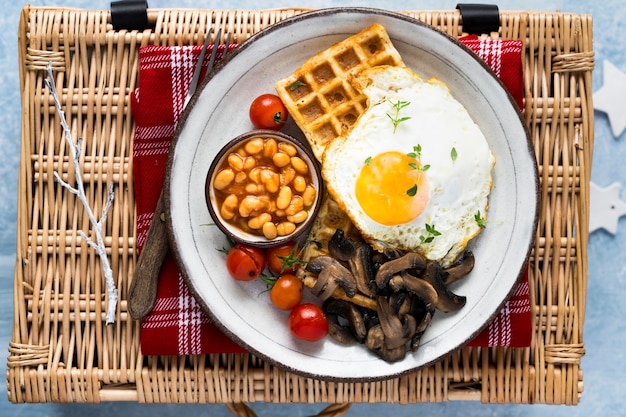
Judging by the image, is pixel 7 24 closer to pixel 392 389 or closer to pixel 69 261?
pixel 69 261

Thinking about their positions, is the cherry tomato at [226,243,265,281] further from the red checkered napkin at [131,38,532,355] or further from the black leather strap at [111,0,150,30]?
the black leather strap at [111,0,150,30]

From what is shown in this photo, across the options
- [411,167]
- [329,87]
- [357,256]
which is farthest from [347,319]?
[329,87]

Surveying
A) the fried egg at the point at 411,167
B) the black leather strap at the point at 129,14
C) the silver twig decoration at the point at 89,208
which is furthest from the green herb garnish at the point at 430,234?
the black leather strap at the point at 129,14

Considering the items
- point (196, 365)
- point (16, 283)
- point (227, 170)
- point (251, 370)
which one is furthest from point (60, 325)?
point (227, 170)

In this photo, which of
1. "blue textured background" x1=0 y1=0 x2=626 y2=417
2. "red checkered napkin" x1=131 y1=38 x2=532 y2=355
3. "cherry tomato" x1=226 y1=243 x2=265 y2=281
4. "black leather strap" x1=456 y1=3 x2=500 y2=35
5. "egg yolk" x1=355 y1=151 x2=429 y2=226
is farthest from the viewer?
"blue textured background" x1=0 y1=0 x2=626 y2=417

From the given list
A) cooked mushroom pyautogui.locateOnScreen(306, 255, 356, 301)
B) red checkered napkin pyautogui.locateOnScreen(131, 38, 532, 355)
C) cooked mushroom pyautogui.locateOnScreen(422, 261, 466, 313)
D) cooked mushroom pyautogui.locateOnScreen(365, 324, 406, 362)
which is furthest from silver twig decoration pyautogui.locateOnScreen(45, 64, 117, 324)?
cooked mushroom pyautogui.locateOnScreen(422, 261, 466, 313)

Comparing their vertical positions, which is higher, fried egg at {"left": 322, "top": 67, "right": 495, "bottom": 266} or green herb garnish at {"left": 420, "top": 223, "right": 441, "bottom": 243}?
fried egg at {"left": 322, "top": 67, "right": 495, "bottom": 266}
